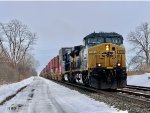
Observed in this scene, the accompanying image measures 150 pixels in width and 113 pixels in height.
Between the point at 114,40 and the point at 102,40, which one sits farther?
the point at 102,40

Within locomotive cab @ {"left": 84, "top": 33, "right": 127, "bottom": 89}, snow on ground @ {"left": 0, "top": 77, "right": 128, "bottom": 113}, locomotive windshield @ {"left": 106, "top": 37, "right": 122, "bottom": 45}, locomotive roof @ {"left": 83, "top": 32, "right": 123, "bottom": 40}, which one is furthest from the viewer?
locomotive roof @ {"left": 83, "top": 32, "right": 123, "bottom": 40}

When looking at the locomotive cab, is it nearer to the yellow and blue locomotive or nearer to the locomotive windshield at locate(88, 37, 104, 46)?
the yellow and blue locomotive

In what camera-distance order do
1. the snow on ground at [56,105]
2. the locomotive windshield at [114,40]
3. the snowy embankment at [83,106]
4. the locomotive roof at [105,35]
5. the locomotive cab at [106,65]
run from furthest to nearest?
1. the locomotive roof at [105,35]
2. the locomotive windshield at [114,40]
3. the locomotive cab at [106,65]
4. the snow on ground at [56,105]
5. the snowy embankment at [83,106]

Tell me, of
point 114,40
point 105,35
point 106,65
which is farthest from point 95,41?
point 106,65

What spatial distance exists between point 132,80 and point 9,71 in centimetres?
2097

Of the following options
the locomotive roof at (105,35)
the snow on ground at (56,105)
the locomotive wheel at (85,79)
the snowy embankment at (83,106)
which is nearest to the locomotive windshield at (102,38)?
the locomotive roof at (105,35)

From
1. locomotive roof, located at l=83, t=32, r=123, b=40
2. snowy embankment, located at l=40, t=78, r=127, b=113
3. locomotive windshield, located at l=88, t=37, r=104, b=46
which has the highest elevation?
locomotive roof, located at l=83, t=32, r=123, b=40

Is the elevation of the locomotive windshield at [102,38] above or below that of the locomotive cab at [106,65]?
above

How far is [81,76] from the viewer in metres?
28.4

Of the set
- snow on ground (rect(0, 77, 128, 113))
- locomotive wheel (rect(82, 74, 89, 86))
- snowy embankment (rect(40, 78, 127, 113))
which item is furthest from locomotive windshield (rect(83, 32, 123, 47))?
snowy embankment (rect(40, 78, 127, 113))

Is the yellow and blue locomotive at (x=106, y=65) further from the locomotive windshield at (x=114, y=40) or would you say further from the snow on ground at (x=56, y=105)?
the snow on ground at (x=56, y=105)

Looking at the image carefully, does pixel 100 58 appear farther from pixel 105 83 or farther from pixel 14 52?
pixel 14 52

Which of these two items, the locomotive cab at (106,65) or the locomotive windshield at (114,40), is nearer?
the locomotive cab at (106,65)

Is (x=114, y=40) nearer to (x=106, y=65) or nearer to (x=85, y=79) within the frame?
(x=106, y=65)
